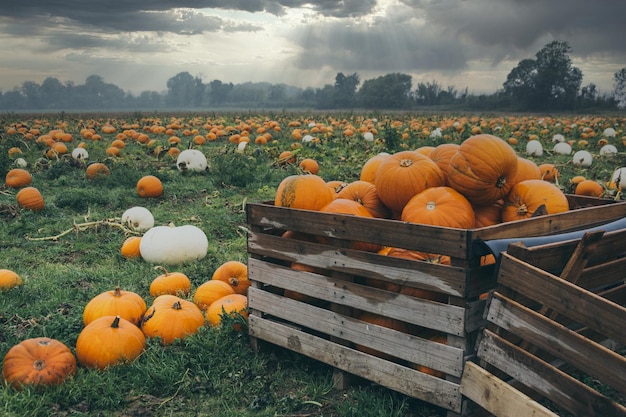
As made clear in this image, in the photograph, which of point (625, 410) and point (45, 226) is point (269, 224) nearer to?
point (625, 410)

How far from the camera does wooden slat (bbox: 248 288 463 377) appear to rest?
287cm

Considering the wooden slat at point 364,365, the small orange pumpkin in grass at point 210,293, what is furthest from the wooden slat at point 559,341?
the small orange pumpkin in grass at point 210,293

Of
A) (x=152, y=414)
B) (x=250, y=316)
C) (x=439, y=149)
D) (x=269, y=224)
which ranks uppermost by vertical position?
(x=439, y=149)

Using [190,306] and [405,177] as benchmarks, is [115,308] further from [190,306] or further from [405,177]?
[405,177]

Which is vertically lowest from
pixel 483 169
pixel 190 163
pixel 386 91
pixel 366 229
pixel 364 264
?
pixel 190 163

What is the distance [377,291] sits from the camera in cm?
314

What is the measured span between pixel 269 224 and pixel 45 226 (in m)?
5.01

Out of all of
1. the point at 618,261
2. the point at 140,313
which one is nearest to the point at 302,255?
the point at 140,313

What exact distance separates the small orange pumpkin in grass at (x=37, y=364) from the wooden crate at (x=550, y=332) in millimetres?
2532

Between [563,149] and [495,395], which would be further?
[563,149]

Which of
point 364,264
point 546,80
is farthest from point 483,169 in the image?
point 546,80

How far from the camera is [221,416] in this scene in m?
3.15

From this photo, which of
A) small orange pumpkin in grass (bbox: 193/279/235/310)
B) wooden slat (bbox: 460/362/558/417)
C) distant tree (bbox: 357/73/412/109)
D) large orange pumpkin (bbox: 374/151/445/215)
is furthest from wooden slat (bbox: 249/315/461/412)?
distant tree (bbox: 357/73/412/109)

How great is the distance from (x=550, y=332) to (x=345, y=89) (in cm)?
9106
